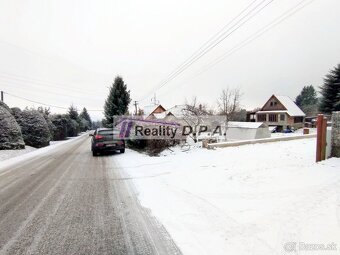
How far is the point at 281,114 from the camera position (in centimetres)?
5044

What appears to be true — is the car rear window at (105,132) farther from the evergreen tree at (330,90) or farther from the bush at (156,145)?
the evergreen tree at (330,90)

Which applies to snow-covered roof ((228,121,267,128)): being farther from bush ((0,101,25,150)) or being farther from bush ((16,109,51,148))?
bush ((0,101,25,150))

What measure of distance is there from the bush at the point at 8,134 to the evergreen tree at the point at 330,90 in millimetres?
36247

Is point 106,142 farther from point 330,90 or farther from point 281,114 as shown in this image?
point 281,114

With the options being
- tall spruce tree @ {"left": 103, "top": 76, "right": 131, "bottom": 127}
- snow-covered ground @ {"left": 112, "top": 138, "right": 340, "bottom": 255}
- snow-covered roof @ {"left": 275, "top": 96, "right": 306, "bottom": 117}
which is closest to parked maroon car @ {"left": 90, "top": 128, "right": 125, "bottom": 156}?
snow-covered ground @ {"left": 112, "top": 138, "right": 340, "bottom": 255}

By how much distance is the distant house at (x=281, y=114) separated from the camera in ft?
163

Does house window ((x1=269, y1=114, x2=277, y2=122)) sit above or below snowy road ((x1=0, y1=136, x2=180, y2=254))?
above

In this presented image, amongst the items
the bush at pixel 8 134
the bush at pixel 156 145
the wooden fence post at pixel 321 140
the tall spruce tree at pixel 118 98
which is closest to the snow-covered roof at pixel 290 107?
the tall spruce tree at pixel 118 98

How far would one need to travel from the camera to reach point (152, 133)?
1513 cm

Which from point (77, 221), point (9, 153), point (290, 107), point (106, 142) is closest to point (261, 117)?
point (290, 107)

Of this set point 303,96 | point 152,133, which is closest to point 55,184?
point 152,133

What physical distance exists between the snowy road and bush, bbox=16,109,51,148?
17.8 metres

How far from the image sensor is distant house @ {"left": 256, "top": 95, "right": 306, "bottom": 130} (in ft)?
163

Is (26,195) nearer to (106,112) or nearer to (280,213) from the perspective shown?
(280,213)
